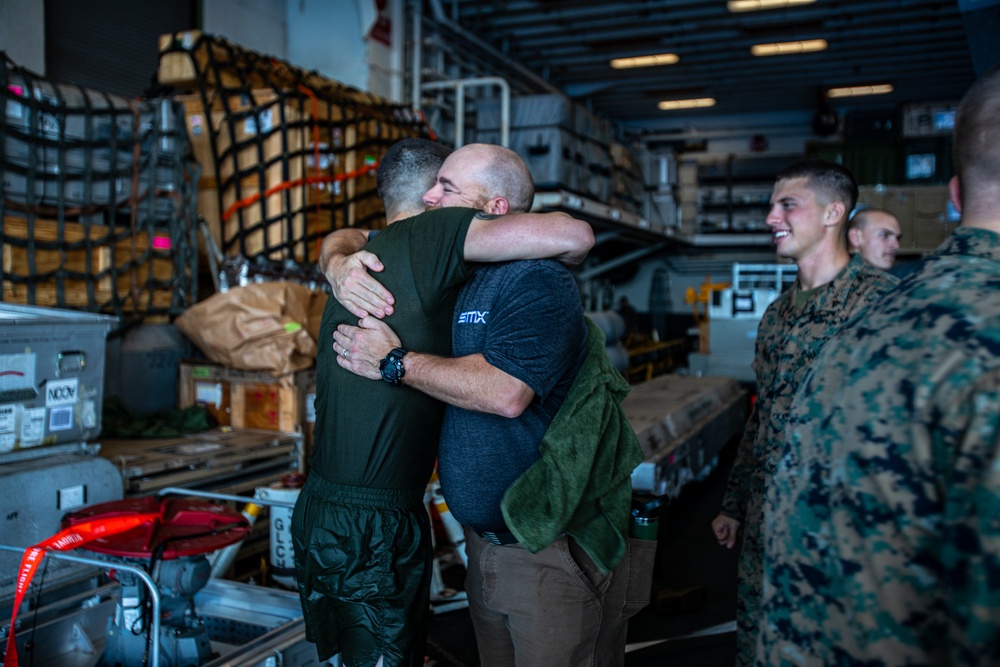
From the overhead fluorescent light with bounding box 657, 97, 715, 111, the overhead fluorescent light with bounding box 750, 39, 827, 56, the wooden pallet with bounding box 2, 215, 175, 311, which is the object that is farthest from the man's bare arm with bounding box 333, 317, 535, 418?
the overhead fluorescent light with bounding box 657, 97, 715, 111

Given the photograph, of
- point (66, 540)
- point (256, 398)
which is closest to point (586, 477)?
point (66, 540)

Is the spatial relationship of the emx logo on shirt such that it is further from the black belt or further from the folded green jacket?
the black belt

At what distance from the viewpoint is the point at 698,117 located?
639 inches

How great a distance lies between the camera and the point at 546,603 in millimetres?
1733

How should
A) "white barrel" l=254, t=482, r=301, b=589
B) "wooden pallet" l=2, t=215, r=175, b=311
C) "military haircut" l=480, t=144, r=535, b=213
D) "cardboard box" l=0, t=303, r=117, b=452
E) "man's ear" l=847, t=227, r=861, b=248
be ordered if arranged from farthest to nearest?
"wooden pallet" l=2, t=215, r=175, b=311, "man's ear" l=847, t=227, r=861, b=248, "white barrel" l=254, t=482, r=301, b=589, "cardboard box" l=0, t=303, r=117, b=452, "military haircut" l=480, t=144, r=535, b=213

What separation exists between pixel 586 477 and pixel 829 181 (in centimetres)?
148

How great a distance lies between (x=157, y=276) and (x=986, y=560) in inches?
190

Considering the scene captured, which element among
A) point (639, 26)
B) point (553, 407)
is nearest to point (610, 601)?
point (553, 407)

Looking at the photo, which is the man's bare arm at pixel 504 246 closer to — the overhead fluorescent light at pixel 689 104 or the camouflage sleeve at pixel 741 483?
the camouflage sleeve at pixel 741 483

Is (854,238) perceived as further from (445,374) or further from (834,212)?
(445,374)

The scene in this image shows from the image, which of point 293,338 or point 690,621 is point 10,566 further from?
point 690,621

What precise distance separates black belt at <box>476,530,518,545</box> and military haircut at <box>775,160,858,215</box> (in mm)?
1583

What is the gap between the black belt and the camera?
5.78ft

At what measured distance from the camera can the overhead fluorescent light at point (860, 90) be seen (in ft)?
44.7
